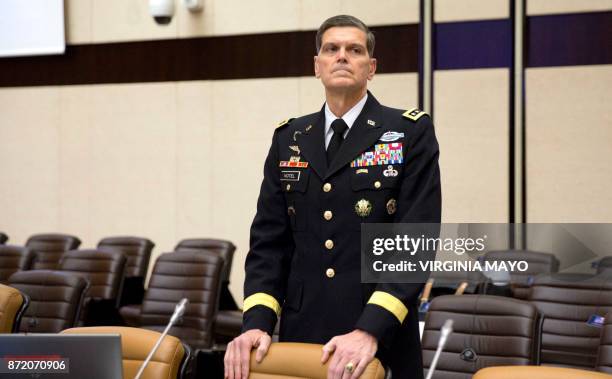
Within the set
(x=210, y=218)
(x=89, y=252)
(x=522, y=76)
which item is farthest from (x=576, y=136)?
(x=89, y=252)

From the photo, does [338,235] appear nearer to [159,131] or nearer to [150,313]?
[150,313]

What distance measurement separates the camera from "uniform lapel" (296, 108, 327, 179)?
2.25m

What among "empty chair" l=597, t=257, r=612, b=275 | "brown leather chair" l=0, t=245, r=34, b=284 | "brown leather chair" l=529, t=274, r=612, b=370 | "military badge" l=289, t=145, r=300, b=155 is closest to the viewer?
"military badge" l=289, t=145, r=300, b=155

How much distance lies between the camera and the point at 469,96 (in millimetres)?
6945

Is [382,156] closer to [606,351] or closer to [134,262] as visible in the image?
[606,351]

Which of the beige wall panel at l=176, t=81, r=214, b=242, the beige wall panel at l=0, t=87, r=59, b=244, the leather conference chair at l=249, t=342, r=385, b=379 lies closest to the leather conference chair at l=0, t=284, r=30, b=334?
the leather conference chair at l=249, t=342, r=385, b=379

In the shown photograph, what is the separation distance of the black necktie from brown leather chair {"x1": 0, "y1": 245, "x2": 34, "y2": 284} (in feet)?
13.0

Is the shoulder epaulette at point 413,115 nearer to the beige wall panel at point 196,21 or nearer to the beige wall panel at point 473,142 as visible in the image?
the beige wall panel at point 473,142

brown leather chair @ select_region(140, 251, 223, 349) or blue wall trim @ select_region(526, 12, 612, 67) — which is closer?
brown leather chair @ select_region(140, 251, 223, 349)

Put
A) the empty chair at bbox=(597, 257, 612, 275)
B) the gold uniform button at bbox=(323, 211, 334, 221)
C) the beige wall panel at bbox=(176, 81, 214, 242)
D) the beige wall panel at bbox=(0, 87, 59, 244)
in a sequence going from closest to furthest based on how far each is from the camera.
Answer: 1. the gold uniform button at bbox=(323, 211, 334, 221)
2. the empty chair at bbox=(597, 257, 612, 275)
3. the beige wall panel at bbox=(176, 81, 214, 242)
4. the beige wall panel at bbox=(0, 87, 59, 244)

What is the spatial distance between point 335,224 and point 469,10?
5142 mm

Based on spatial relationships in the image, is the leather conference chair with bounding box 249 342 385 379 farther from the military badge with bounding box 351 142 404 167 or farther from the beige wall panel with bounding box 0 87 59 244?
the beige wall panel with bounding box 0 87 59 244

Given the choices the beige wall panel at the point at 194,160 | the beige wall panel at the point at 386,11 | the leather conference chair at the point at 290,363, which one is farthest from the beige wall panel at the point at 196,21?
the leather conference chair at the point at 290,363

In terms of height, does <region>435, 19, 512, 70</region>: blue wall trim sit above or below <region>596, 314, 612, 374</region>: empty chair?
above
